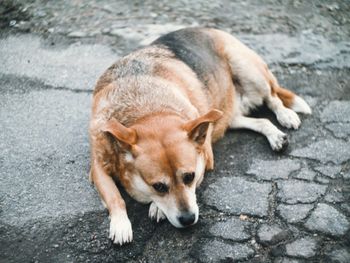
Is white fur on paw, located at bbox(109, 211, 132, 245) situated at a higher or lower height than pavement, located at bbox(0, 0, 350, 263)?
higher

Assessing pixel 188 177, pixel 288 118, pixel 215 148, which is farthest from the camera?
Answer: pixel 288 118

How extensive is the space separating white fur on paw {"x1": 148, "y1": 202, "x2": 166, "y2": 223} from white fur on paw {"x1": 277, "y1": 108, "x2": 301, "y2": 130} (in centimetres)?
185

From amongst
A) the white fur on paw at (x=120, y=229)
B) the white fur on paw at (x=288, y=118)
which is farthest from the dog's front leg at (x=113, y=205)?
the white fur on paw at (x=288, y=118)

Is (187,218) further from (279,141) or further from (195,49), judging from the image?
(195,49)

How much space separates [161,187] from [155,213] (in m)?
0.41

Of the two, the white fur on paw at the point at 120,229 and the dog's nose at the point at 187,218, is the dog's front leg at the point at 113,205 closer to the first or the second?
the white fur on paw at the point at 120,229

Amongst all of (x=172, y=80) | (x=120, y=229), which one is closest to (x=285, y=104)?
(x=172, y=80)

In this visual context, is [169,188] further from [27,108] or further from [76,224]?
[27,108]

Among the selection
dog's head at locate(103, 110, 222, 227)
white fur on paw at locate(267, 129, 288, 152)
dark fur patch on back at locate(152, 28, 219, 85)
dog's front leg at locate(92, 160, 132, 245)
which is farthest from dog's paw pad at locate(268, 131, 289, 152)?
dog's front leg at locate(92, 160, 132, 245)

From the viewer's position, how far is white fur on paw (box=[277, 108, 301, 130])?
502cm

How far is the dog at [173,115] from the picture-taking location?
3584 millimetres

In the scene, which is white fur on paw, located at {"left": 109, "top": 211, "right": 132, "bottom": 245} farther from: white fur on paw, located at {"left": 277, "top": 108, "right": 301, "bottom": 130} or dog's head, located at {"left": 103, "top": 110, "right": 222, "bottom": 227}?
white fur on paw, located at {"left": 277, "top": 108, "right": 301, "bottom": 130}

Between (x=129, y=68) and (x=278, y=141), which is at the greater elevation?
(x=129, y=68)

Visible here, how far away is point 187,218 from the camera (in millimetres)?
3572
